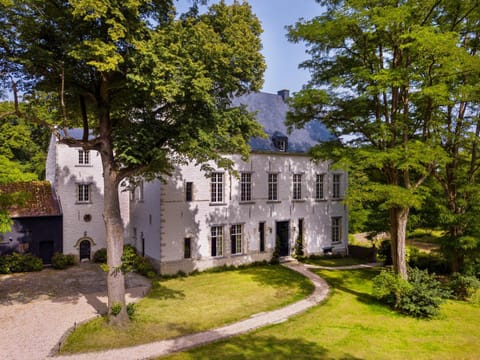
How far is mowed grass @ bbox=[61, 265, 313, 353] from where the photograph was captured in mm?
12766

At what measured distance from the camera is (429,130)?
1762 centimetres

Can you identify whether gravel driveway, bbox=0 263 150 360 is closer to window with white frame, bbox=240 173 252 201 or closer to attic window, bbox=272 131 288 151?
window with white frame, bbox=240 173 252 201

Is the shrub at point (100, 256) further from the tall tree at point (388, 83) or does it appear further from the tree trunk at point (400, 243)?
the tree trunk at point (400, 243)

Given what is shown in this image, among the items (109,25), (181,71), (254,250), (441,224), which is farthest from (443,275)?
(109,25)

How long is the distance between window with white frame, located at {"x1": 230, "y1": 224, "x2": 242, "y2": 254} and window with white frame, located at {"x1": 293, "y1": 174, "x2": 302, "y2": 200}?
5543mm

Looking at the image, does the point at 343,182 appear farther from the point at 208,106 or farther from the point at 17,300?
the point at 17,300

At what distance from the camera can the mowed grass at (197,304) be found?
503 inches

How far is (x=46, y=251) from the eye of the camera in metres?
24.7

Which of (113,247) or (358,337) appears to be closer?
(358,337)

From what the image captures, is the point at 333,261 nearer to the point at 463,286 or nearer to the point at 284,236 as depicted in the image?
the point at 284,236

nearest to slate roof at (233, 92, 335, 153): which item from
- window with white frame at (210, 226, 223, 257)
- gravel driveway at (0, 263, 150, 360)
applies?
window with white frame at (210, 226, 223, 257)

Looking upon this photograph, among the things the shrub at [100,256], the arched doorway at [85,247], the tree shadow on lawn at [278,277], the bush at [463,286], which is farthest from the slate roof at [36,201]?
the bush at [463,286]

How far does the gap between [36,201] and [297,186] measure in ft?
64.1

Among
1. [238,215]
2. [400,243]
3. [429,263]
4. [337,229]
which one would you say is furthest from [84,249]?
[429,263]
